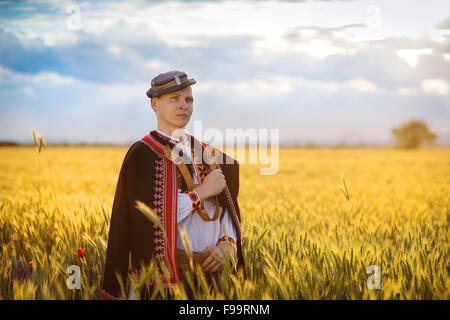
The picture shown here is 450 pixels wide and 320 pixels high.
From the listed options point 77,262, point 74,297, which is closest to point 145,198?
point 74,297

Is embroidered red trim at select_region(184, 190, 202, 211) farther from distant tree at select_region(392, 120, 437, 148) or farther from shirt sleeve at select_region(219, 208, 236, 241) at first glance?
distant tree at select_region(392, 120, 437, 148)

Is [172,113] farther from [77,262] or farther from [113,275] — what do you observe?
[77,262]

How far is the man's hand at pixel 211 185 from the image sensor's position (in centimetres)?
220

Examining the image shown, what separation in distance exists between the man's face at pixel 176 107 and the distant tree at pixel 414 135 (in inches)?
1657

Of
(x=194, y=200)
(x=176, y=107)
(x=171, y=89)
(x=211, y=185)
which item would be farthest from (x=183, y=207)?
(x=171, y=89)

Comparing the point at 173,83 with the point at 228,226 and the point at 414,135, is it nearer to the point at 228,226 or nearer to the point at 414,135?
the point at 228,226

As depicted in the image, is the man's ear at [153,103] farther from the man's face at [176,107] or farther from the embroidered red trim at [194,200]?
the embroidered red trim at [194,200]

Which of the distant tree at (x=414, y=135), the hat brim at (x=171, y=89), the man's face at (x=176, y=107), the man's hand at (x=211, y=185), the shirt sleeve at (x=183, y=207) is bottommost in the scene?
the shirt sleeve at (x=183, y=207)

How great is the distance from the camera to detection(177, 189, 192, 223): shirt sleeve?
2172mm

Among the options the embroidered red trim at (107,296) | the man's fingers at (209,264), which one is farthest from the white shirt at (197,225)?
the embroidered red trim at (107,296)

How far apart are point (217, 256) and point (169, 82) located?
43.7 inches

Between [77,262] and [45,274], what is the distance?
0.41 m

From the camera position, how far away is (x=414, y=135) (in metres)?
39.6

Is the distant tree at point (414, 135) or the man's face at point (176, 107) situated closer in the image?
Result: the man's face at point (176, 107)
